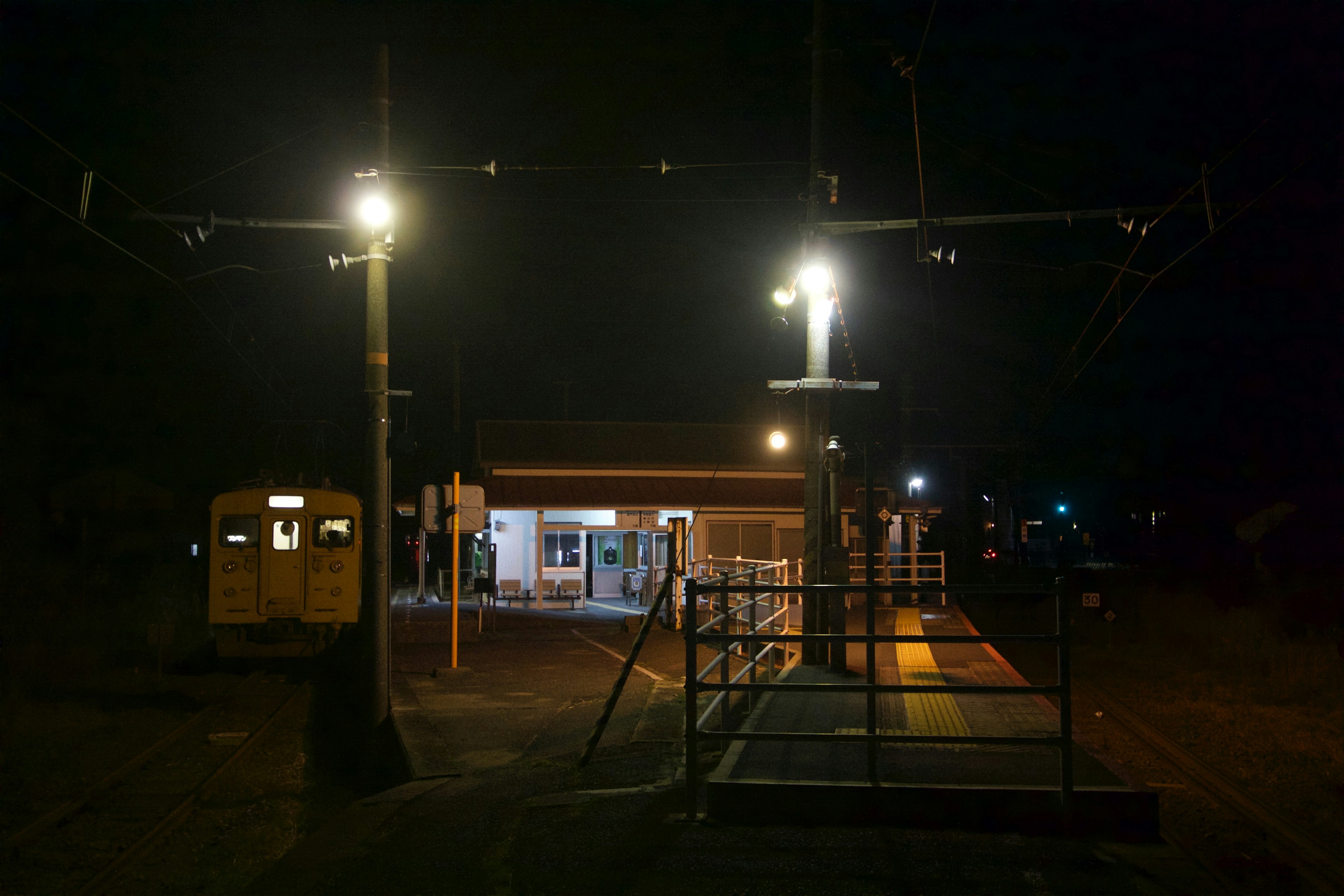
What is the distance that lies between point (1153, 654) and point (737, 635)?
14090 mm

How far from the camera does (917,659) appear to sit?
476 inches

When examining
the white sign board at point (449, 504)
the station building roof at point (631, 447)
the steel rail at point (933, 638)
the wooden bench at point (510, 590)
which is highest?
the station building roof at point (631, 447)

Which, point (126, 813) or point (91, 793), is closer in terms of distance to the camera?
point (126, 813)

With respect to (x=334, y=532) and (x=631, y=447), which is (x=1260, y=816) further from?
(x=631, y=447)

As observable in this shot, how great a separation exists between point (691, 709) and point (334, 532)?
40.9 ft

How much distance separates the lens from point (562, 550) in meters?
29.9

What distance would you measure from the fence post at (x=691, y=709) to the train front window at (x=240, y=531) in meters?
12.5

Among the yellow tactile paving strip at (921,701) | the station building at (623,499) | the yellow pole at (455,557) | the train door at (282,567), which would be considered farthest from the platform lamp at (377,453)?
the station building at (623,499)

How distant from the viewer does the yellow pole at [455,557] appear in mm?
13859

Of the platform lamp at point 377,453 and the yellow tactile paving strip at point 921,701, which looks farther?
the platform lamp at point 377,453

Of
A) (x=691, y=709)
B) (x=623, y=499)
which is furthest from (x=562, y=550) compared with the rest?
(x=691, y=709)

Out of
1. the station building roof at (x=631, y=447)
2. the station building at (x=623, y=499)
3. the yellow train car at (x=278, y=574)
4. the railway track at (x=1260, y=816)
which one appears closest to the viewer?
the railway track at (x=1260, y=816)

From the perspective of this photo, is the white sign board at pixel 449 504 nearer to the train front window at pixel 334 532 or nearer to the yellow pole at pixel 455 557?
the yellow pole at pixel 455 557

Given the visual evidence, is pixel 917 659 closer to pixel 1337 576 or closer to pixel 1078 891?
pixel 1078 891
